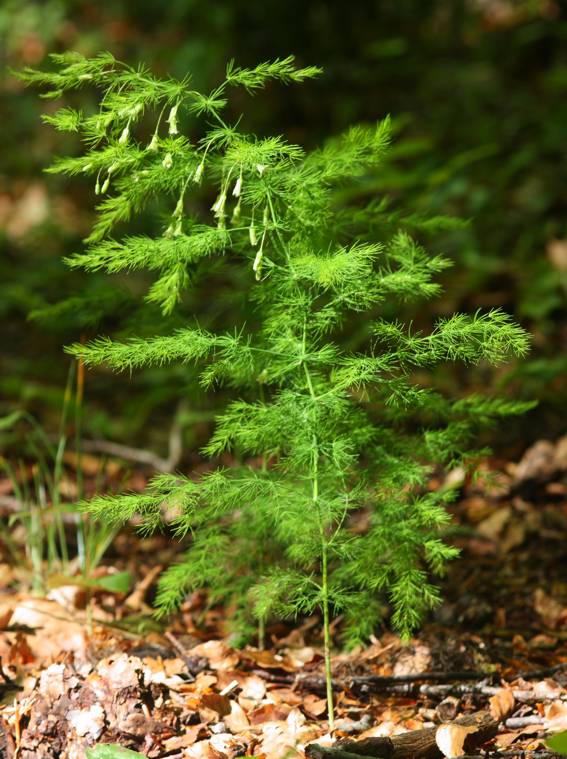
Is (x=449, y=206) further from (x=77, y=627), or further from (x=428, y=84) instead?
(x=77, y=627)

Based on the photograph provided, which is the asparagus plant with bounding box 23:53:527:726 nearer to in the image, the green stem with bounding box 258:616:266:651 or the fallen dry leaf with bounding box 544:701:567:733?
the green stem with bounding box 258:616:266:651

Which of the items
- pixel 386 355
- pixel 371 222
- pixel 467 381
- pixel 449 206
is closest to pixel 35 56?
pixel 449 206

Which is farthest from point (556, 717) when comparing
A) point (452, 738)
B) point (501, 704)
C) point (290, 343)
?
point (290, 343)

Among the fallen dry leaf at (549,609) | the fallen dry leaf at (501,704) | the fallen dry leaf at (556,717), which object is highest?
the fallen dry leaf at (556,717)

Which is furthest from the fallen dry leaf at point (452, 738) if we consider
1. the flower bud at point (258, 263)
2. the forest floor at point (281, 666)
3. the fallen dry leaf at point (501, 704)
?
the flower bud at point (258, 263)

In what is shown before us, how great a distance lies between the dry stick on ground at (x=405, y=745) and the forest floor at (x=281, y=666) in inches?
0.6

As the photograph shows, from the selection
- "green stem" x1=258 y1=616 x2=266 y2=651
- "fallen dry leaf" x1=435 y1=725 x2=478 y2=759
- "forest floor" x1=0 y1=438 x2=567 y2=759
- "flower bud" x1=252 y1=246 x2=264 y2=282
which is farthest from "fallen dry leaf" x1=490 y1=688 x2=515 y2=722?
"flower bud" x1=252 y1=246 x2=264 y2=282

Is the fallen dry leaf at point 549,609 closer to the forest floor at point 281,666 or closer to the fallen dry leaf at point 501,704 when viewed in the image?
the forest floor at point 281,666

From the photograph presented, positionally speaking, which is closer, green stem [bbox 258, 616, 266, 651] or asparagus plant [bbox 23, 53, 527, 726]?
asparagus plant [bbox 23, 53, 527, 726]

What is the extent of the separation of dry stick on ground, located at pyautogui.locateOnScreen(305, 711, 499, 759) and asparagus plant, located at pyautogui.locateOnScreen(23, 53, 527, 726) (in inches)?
7.6

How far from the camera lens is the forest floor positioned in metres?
2.24

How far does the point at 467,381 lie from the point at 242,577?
7.33 feet

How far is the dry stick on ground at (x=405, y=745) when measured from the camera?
6.80 feet

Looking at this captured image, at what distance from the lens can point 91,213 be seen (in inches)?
246
